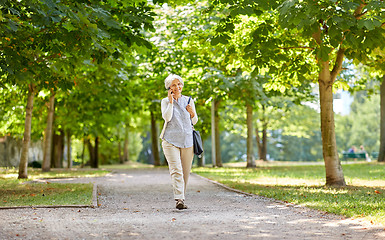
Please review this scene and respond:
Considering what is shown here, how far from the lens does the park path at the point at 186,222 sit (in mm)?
5852

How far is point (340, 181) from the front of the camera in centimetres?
1245

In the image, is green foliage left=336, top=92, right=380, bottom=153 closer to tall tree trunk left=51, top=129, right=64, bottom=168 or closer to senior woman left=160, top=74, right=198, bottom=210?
tall tree trunk left=51, top=129, right=64, bottom=168

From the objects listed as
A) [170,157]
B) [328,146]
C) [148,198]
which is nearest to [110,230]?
[170,157]

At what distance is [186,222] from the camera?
6.79 m

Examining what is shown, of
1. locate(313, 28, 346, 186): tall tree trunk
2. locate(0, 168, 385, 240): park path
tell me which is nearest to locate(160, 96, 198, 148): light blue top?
locate(0, 168, 385, 240): park path

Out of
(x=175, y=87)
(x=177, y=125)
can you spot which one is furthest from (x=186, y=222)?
(x=175, y=87)

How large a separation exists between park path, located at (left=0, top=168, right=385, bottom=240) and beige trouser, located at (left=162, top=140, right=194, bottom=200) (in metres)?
0.38

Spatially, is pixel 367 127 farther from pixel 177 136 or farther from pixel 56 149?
pixel 177 136

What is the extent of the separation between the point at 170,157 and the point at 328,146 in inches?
221

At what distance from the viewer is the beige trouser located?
322 inches

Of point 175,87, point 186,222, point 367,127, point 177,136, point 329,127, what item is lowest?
point 186,222

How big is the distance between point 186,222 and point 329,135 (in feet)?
21.9

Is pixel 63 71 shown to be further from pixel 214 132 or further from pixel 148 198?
pixel 214 132

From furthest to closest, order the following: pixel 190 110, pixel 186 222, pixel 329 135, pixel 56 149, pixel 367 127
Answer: pixel 367 127, pixel 56 149, pixel 329 135, pixel 190 110, pixel 186 222
